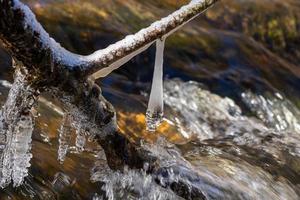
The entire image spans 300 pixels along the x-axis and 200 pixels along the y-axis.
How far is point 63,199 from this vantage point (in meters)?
→ 2.86

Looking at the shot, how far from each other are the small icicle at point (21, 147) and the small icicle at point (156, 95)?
1.52 ft

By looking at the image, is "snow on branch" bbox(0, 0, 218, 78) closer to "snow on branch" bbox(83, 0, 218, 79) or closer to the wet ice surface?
"snow on branch" bbox(83, 0, 218, 79)

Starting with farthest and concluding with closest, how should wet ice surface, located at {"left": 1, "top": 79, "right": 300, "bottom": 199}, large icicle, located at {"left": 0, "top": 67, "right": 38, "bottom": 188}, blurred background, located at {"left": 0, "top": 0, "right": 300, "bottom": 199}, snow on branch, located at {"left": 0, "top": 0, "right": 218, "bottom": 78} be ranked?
blurred background, located at {"left": 0, "top": 0, "right": 300, "bottom": 199} < wet ice surface, located at {"left": 1, "top": 79, "right": 300, "bottom": 199} < large icicle, located at {"left": 0, "top": 67, "right": 38, "bottom": 188} < snow on branch, located at {"left": 0, "top": 0, "right": 218, "bottom": 78}

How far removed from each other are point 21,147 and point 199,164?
1266 millimetres

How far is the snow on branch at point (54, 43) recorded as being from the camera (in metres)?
1.86

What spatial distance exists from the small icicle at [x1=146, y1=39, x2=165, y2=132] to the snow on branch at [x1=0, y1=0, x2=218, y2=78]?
0.49 ft

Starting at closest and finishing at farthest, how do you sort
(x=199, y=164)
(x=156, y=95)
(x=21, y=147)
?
(x=21, y=147), (x=156, y=95), (x=199, y=164)

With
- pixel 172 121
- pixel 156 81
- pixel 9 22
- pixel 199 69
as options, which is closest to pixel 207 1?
pixel 156 81

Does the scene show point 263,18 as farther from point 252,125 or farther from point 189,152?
point 189,152

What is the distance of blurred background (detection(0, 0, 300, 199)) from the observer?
3.12 m

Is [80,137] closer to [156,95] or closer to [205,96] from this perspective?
[156,95]

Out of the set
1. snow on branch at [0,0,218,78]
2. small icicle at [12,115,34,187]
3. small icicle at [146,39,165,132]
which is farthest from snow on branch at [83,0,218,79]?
small icicle at [12,115,34,187]

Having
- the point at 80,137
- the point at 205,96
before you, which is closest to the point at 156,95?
the point at 80,137

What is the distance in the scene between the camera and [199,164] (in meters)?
3.43
